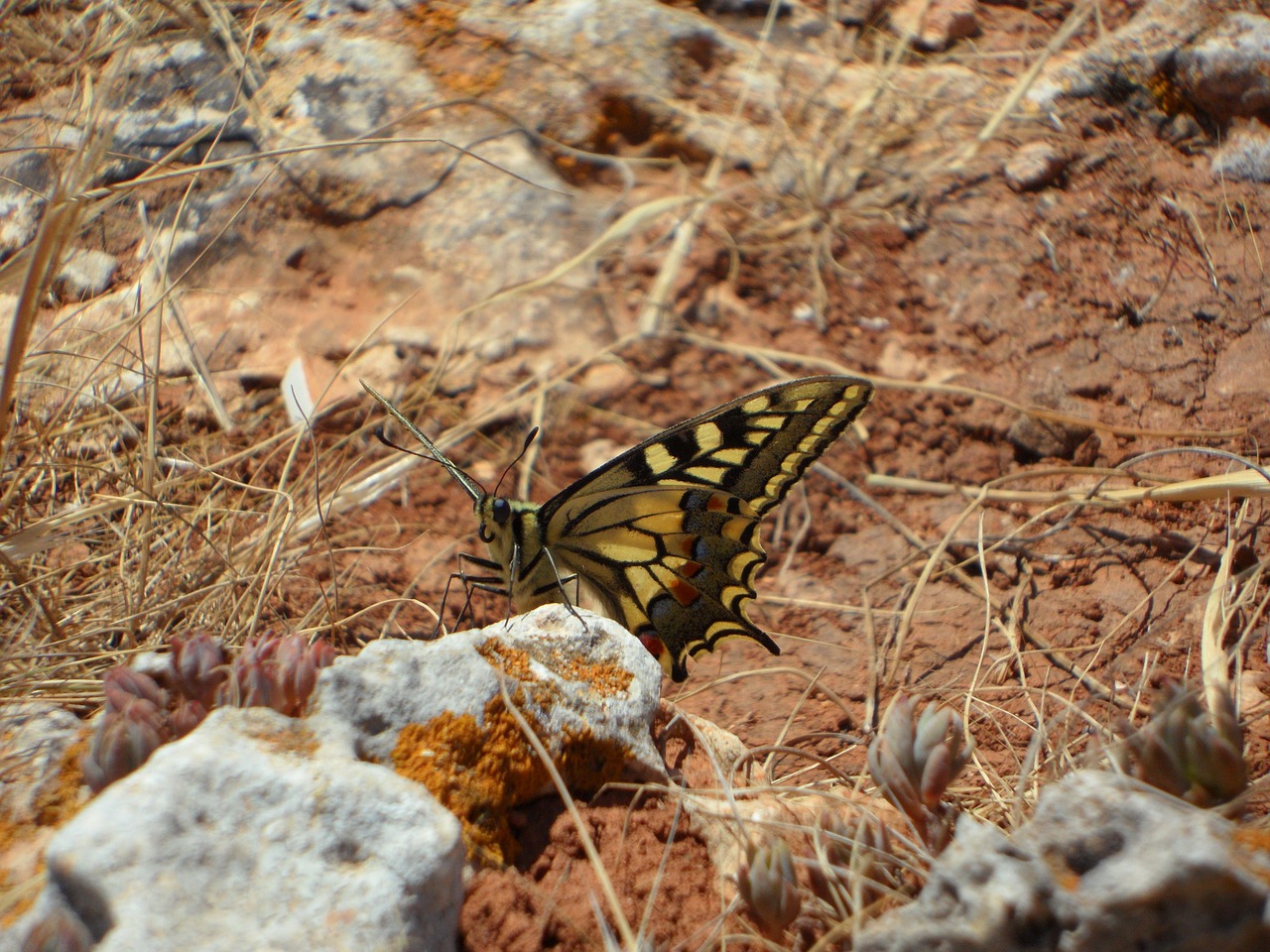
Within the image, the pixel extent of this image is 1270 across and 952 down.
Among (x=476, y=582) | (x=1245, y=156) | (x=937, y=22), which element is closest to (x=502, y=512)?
(x=476, y=582)

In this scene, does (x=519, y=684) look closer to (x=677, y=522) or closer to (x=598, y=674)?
(x=598, y=674)

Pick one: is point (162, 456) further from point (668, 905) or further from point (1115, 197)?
point (1115, 197)

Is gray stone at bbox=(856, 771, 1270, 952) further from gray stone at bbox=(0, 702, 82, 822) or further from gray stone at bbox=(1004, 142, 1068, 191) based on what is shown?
gray stone at bbox=(1004, 142, 1068, 191)

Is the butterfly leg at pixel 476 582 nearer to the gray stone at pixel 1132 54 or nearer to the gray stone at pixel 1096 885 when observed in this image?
the gray stone at pixel 1096 885

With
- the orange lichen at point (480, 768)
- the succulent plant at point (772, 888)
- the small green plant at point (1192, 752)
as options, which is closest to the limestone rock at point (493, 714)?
the orange lichen at point (480, 768)

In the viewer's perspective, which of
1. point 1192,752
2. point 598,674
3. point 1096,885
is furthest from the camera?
point 598,674

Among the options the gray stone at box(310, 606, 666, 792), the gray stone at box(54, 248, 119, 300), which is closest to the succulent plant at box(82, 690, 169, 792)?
the gray stone at box(310, 606, 666, 792)
